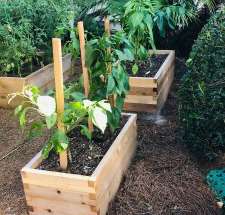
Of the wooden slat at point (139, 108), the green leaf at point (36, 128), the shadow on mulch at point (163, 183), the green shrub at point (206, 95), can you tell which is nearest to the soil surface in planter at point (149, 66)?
the wooden slat at point (139, 108)

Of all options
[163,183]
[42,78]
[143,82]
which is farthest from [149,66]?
[163,183]

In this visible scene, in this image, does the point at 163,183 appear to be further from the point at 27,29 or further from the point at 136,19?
the point at 27,29

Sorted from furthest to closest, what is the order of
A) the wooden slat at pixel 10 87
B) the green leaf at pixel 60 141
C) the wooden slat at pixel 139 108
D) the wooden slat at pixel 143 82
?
the wooden slat at pixel 10 87
the wooden slat at pixel 139 108
the wooden slat at pixel 143 82
the green leaf at pixel 60 141

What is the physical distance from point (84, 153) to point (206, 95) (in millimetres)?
946

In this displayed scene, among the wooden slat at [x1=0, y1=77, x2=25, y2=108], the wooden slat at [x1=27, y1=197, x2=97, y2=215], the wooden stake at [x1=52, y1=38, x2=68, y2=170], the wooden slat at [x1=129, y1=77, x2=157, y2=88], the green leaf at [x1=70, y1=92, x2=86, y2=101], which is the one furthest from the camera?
the wooden slat at [x1=0, y1=77, x2=25, y2=108]

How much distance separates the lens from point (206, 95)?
275 centimetres

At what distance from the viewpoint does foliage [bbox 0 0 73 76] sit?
4.03 metres

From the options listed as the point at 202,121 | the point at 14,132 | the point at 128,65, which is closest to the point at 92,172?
the point at 202,121

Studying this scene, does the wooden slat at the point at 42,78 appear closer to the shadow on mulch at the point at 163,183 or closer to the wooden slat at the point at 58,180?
the shadow on mulch at the point at 163,183

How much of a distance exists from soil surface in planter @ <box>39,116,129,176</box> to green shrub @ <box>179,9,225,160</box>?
541mm

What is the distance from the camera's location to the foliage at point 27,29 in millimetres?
4031

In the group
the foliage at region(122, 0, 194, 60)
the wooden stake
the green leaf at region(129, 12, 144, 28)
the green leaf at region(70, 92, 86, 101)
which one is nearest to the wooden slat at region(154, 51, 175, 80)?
the foliage at region(122, 0, 194, 60)

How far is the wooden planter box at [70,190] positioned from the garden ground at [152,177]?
9.2 inches

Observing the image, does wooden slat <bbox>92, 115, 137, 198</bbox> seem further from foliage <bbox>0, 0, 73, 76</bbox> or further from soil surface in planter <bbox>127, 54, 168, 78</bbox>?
foliage <bbox>0, 0, 73, 76</bbox>
